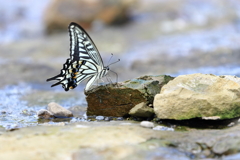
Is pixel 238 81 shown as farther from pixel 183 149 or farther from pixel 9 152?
pixel 9 152

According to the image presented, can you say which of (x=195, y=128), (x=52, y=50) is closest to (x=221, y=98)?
(x=195, y=128)

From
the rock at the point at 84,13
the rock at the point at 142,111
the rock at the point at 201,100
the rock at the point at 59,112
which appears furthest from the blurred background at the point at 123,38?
the rock at the point at 201,100

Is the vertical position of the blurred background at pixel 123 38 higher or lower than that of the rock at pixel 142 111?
higher

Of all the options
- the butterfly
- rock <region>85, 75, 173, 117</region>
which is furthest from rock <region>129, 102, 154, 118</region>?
the butterfly

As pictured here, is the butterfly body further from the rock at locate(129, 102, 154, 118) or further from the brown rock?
the rock at locate(129, 102, 154, 118)

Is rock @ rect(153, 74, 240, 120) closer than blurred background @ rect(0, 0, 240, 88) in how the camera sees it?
Yes

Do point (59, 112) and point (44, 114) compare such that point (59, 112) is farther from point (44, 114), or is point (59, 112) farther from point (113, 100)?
point (113, 100)

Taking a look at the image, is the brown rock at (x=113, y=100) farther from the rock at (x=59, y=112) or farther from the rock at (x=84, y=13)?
the rock at (x=84, y=13)
